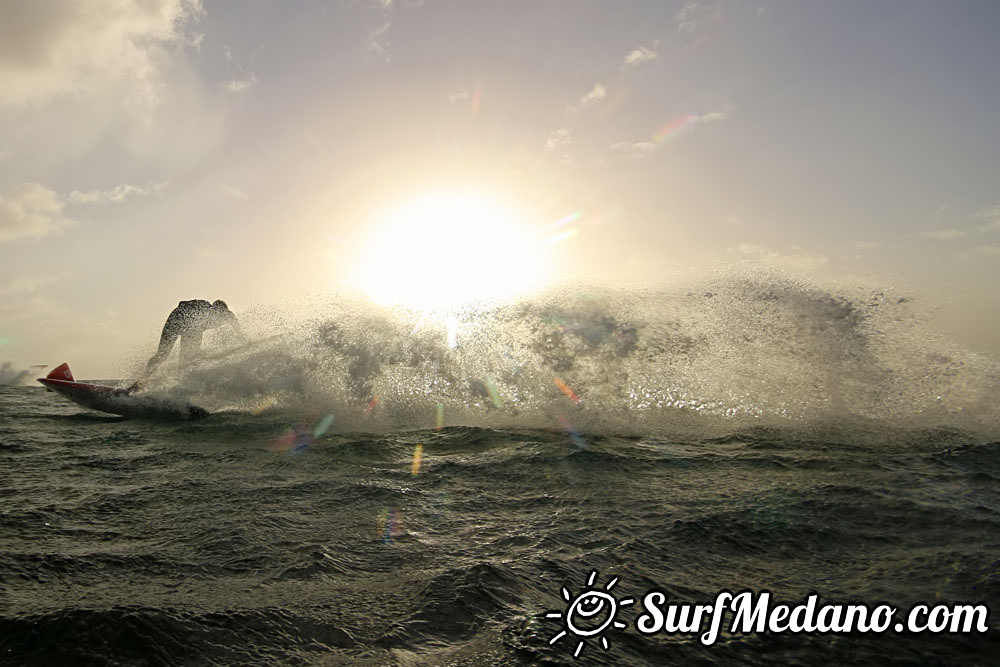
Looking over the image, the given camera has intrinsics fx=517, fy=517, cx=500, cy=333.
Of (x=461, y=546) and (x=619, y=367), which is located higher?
(x=619, y=367)

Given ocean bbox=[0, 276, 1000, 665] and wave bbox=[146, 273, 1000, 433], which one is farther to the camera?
wave bbox=[146, 273, 1000, 433]

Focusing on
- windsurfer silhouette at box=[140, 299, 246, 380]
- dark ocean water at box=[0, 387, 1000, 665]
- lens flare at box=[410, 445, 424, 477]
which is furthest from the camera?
windsurfer silhouette at box=[140, 299, 246, 380]

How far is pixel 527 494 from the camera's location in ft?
16.1

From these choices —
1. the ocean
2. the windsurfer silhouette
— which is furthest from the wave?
the windsurfer silhouette

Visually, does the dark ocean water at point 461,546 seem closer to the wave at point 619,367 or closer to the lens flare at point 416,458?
the lens flare at point 416,458

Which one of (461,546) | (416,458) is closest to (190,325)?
(416,458)

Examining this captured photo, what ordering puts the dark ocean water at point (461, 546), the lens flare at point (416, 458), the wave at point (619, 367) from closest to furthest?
1. the dark ocean water at point (461, 546)
2. the lens flare at point (416, 458)
3. the wave at point (619, 367)

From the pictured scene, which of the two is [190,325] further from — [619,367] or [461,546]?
[461,546]

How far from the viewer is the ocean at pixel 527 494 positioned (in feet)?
8.16

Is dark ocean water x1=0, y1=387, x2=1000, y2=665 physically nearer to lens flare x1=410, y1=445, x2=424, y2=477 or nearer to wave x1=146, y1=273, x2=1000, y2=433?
lens flare x1=410, y1=445, x2=424, y2=477

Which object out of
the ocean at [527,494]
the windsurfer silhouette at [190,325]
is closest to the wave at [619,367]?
the ocean at [527,494]

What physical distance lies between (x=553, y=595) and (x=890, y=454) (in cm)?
579

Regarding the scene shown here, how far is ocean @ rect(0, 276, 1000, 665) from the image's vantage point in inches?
98.0

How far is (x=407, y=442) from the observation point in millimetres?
7551
